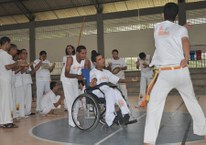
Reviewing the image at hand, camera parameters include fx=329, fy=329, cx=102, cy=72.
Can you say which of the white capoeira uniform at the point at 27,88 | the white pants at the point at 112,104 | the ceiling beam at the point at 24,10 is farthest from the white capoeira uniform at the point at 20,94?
the ceiling beam at the point at 24,10

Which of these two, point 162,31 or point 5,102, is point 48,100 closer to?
point 5,102

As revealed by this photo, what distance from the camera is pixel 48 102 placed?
6.62m

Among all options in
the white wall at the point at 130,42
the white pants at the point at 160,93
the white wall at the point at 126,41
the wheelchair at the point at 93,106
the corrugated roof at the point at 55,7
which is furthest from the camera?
the corrugated roof at the point at 55,7

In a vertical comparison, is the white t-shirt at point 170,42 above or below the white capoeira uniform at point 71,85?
above

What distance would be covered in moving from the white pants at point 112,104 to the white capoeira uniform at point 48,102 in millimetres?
2444

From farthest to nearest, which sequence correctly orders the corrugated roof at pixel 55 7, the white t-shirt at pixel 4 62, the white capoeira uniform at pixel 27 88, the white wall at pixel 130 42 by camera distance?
the corrugated roof at pixel 55 7, the white wall at pixel 130 42, the white capoeira uniform at pixel 27 88, the white t-shirt at pixel 4 62

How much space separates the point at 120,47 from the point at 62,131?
8.44 meters

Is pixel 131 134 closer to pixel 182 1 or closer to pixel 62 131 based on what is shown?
pixel 62 131

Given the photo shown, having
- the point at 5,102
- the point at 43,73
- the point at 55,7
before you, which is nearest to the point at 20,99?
the point at 43,73

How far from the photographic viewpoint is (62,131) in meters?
4.50

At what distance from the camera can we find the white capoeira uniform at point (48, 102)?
6537 millimetres

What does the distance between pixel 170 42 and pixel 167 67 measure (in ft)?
0.76

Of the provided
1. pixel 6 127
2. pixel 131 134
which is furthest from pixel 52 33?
pixel 131 134

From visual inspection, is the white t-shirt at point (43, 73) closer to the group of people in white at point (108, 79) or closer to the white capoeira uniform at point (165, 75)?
the group of people in white at point (108, 79)
